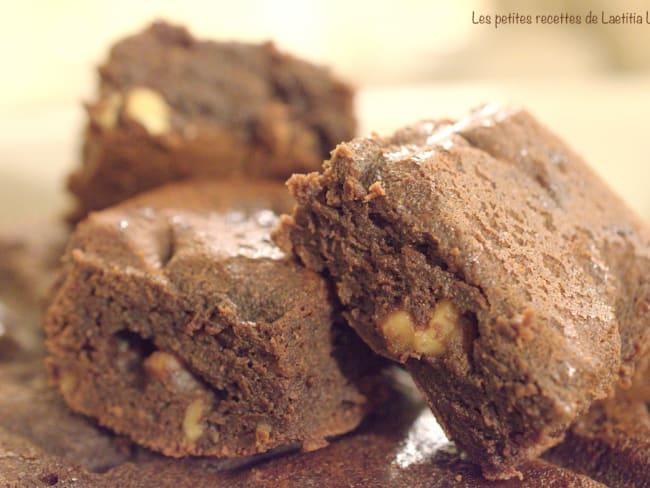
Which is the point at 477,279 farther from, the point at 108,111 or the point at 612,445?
the point at 108,111

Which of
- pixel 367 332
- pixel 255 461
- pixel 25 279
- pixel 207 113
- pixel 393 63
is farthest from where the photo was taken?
pixel 393 63

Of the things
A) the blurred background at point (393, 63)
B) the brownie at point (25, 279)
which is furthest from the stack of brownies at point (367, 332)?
the blurred background at point (393, 63)

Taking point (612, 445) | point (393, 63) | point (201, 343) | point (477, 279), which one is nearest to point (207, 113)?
point (201, 343)

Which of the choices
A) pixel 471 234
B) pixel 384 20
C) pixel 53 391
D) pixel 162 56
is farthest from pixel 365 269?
pixel 384 20

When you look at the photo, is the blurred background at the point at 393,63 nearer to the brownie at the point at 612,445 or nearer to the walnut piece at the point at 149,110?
the walnut piece at the point at 149,110

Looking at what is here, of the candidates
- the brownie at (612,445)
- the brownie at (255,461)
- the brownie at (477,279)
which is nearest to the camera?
the brownie at (477,279)

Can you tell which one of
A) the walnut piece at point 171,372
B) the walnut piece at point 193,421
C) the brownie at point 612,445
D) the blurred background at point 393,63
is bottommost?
the brownie at point 612,445
